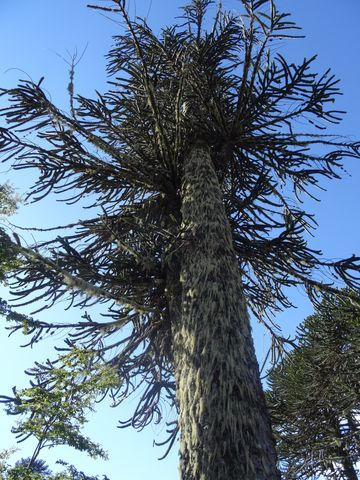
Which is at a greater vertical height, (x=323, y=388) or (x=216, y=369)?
(x=323, y=388)

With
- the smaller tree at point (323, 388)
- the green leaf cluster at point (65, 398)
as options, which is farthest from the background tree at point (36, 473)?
the smaller tree at point (323, 388)

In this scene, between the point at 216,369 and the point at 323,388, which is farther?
the point at 323,388

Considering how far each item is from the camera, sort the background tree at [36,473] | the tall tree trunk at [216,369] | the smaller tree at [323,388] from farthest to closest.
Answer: the smaller tree at [323,388] → the background tree at [36,473] → the tall tree trunk at [216,369]

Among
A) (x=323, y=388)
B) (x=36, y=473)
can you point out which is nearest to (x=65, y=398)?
(x=36, y=473)

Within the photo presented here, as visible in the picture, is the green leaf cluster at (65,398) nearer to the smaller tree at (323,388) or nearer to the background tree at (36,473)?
the background tree at (36,473)

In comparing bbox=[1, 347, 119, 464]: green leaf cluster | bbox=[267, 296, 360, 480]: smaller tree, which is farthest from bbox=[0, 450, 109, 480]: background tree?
bbox=[267, 296, 360, 480]: smaller tree

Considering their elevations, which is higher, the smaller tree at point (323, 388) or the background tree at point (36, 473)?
the smaller tree at point (323, 388)

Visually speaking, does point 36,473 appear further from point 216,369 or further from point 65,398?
point 216,369

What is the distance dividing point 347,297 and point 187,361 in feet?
6.78

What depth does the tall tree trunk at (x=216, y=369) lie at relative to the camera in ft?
7.26

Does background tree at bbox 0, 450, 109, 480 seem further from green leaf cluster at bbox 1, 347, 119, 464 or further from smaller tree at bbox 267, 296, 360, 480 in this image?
smaller tree at bbox 267, 296, 360, 480

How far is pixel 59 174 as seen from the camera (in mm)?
4391

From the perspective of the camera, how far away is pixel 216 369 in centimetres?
255

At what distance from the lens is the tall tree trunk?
221cm
